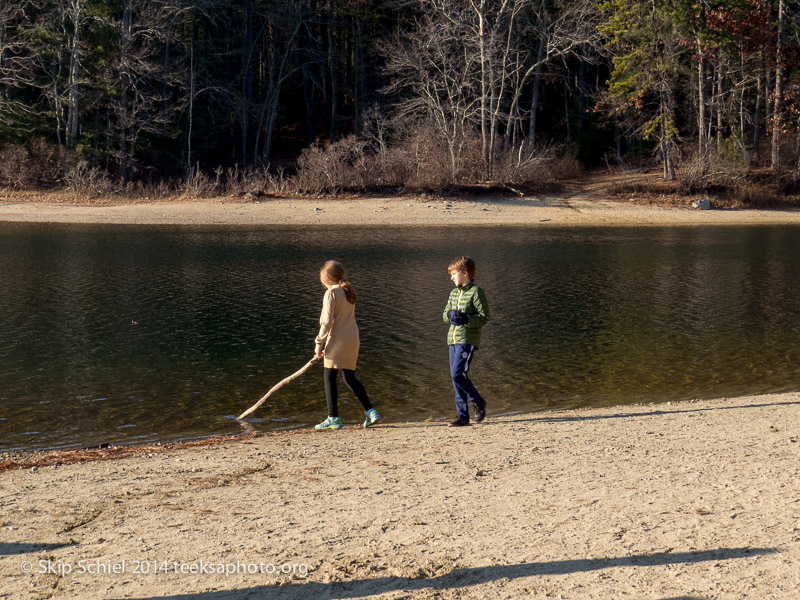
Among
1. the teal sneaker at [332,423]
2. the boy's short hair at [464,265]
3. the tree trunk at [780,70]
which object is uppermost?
the tree trunk at [780,70]

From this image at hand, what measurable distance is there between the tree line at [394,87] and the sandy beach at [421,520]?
33896 millimetres

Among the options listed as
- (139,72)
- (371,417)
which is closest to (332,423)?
(371,417)

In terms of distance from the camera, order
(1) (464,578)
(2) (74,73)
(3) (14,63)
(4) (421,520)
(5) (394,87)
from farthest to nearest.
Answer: (5) (394,87)
(3) (14,63)
(2) (74,73)
(4) (421,520)
(1) (464,578)

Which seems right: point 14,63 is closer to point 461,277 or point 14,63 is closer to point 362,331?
point 362,331

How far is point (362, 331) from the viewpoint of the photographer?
14.0 metres

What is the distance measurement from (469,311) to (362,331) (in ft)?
20.6

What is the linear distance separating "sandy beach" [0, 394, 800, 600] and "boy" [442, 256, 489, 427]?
0.81 m

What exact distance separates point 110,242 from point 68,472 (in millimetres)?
21039

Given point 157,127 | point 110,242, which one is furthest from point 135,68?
point 110,242

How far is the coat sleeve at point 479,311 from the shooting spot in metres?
7.71

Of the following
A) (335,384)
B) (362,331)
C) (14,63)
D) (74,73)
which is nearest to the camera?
(335,384)

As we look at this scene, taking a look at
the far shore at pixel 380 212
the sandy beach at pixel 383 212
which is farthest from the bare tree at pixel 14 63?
the sandy beach at pixel 383 212

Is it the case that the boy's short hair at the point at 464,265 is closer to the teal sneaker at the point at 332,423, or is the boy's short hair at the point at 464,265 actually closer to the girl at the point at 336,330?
the girl at the point at 336,330

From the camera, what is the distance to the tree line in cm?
4175
